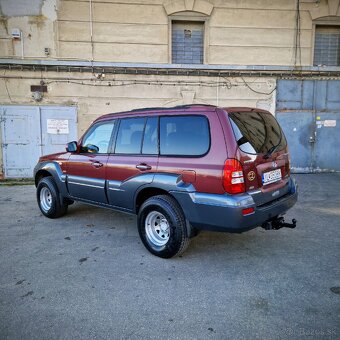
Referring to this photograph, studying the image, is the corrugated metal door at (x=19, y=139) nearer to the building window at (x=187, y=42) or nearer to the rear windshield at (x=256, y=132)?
the building window at (x=187, y=42)

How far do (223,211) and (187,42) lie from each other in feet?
27.3

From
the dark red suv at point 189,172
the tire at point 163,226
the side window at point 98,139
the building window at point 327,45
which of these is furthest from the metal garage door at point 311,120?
the tire at point 163,226

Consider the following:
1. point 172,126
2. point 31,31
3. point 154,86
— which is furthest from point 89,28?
point 172,126

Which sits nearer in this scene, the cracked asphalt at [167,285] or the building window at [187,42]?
the cracked asphalt at [167,285]

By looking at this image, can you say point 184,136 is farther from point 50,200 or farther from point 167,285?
point 50,200

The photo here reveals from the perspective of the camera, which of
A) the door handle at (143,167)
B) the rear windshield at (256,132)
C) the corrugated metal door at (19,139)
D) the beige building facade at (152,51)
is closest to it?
the rear windshield at (256,132)

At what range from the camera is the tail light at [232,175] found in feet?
10.6

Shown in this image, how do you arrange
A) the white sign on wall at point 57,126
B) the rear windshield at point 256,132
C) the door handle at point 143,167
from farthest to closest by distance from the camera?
1. the white sign on wall at point 57,126
2. the door handle at point 143,167
3. the rear windshield at point 256,132

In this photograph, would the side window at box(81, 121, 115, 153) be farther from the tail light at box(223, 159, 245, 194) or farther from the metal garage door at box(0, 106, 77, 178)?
the metal garage door at box(0, 106, 77, 178)

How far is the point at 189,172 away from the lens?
3523 mm

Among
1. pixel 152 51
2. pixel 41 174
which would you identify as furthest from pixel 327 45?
pixel 41 174

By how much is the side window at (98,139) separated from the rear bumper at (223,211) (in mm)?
→ 1710

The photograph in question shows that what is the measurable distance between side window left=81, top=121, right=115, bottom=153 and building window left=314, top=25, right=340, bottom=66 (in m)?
8.94

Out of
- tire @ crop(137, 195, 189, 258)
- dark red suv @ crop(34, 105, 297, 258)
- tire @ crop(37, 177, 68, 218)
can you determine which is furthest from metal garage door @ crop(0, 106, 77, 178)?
tire @ crop(137, 195, 189, 258)
